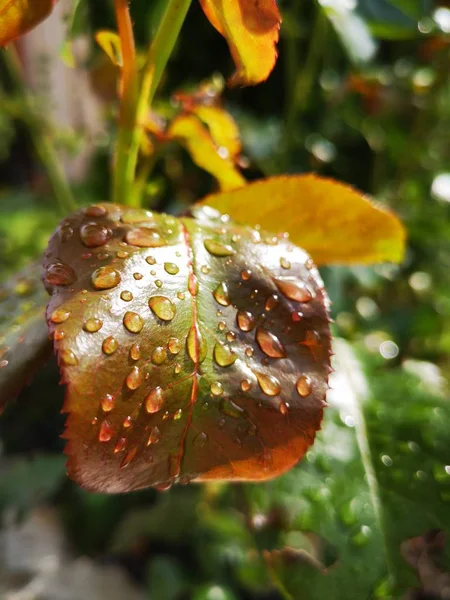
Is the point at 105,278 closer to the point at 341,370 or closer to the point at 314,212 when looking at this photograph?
the point at 314,212

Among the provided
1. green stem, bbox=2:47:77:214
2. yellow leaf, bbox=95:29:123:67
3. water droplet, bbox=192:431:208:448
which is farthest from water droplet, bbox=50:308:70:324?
green stem, bbox=2:47:77:214

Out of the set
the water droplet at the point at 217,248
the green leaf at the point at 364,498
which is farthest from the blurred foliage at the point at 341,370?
the water droplet at the point at 217,248

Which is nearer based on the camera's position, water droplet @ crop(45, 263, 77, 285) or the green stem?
water droplet @ crop(45, 263, 77, 285)

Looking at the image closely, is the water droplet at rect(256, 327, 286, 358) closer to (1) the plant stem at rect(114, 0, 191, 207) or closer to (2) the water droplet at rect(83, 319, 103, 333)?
(2) the water droplet at rect(83, 319, 103, 333)

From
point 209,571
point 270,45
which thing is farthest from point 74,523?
point 270,45

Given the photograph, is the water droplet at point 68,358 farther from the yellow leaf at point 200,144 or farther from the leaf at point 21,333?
the yellow leaf at point 200,144

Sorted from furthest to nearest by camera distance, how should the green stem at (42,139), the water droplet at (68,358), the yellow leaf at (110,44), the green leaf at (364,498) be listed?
the green stem at (42,139) → the green leaf at (364,498) → the yellow leaf at (110,44) → the water droplet at (68,358)

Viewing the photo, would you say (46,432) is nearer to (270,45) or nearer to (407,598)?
(270,45)
